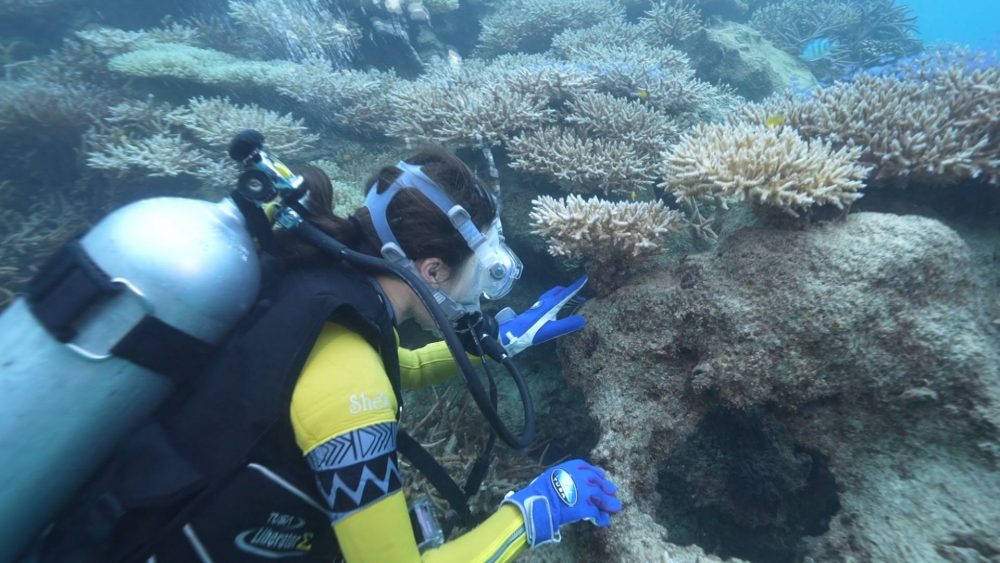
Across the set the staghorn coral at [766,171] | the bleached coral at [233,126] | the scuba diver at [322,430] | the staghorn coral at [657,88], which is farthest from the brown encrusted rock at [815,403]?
the bleached coral at [233,126]

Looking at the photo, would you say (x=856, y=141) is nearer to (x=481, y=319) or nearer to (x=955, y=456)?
(x=955, y=456)

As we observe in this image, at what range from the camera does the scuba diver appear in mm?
1415

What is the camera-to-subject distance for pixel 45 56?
29.8 ft

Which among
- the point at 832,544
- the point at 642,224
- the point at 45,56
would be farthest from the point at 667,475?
the point at 45,56

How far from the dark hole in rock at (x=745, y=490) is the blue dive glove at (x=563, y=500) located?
599 millimetres

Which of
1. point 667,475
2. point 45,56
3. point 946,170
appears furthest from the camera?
point 45,56

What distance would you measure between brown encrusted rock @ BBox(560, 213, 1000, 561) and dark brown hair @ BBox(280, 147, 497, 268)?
1475 mm

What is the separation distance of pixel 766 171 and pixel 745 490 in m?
1.85

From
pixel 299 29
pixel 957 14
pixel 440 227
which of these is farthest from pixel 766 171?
pixel 957 14

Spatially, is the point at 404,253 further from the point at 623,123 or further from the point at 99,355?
the point at 623,123

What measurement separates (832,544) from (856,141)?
271cm

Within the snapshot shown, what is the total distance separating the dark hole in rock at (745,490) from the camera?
8.17 feet

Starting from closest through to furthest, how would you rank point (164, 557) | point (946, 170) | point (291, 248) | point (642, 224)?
point (164, 557) < point (291, 248) < point (946, 170) < point (642, 224)

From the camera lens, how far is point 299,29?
9156 mm
